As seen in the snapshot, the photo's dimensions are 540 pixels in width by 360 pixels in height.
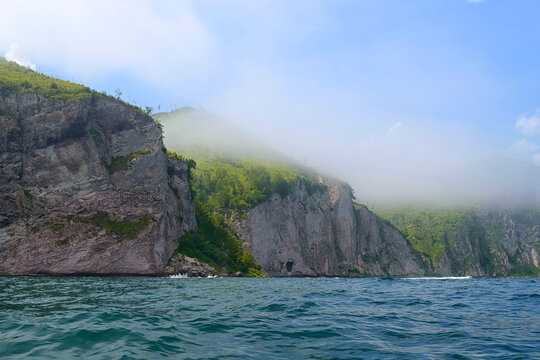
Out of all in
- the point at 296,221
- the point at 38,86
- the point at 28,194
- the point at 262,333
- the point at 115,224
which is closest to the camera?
the point at 262,333

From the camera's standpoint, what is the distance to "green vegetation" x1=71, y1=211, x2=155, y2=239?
72.4 m

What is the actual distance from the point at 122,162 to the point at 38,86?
2233cm

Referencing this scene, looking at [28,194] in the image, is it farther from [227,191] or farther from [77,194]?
[227,191]

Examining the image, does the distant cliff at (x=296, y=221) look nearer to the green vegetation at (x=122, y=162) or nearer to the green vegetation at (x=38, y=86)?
the green vegetation at (x=122, y=162)

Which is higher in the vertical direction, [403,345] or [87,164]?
[87,164]

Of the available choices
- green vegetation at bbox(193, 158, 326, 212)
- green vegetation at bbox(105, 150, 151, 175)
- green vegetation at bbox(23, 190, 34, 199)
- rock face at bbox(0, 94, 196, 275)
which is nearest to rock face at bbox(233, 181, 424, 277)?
green vegetation at bbox(193, 158, 326, 212)

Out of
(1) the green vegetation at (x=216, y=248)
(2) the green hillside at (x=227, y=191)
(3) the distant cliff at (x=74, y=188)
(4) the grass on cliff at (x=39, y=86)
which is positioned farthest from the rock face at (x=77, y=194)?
(2) the green hillside at (x=227, y=191)

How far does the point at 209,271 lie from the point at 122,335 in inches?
3133

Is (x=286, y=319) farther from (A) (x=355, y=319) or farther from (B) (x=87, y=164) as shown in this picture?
(B) (x=87, y=164)

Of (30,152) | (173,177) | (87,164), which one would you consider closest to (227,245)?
(173,177)

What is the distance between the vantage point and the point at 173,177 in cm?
9600

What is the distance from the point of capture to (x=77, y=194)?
73.6 meters

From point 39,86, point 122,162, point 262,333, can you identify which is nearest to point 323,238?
point 122,162

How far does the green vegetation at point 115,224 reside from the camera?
72375mm
